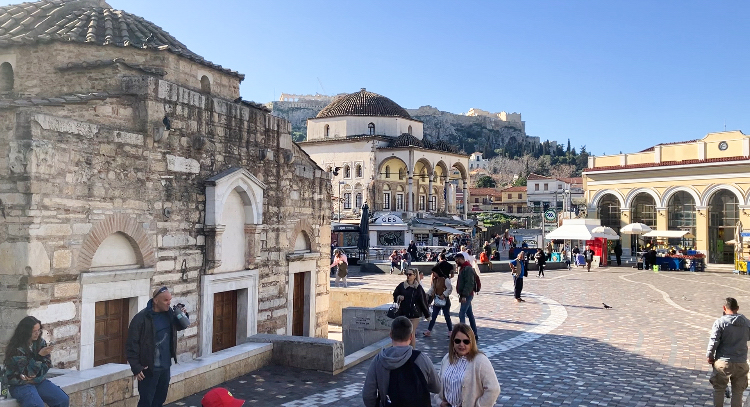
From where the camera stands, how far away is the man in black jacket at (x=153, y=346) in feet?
19.5

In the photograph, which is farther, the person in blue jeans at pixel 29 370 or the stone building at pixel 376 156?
the stone building at pixel 376 156

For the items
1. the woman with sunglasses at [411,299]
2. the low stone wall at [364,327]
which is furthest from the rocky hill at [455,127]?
the woman with sunglasses at [411,299]

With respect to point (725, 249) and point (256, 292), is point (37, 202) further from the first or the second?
point (725, 249)

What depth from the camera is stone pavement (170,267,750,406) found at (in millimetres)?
7719

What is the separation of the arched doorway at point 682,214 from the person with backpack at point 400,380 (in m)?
34.0

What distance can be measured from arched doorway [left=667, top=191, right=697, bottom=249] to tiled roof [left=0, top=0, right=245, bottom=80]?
28.9 meters

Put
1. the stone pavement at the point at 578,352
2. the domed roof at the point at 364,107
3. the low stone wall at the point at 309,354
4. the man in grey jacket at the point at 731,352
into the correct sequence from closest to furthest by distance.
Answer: the man in grey jacket at the point at 731,352 → the stone pavement at the point at 578,352 → the low stone wall at the point at 309,354 → the domed roof at the point at 364,107

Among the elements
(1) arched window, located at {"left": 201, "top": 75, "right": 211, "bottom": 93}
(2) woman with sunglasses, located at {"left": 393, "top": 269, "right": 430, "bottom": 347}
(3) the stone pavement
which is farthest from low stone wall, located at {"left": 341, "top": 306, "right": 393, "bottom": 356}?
(1) arched window, located at {"left": 201, "top": 75, "right": 211, "bottom": 93}

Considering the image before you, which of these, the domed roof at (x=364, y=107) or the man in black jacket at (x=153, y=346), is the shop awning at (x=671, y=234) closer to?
the domed roof at (x=364, y=107)

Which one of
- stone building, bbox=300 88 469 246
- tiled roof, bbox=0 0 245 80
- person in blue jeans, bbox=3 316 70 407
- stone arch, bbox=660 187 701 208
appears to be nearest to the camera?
person in blue jeans, bbox=3 316 70 407

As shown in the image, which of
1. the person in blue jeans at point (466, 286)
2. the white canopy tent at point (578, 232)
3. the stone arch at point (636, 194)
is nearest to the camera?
the person in blue jeans at point (466, 286)

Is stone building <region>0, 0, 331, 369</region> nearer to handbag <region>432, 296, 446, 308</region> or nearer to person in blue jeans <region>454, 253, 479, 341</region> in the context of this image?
handbag <region>432, 296, 446, 308</region>

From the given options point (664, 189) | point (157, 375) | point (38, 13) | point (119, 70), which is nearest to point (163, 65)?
point (119, 70)

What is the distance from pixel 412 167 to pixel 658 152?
63.9ft
